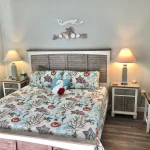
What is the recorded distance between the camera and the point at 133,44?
3.19 m

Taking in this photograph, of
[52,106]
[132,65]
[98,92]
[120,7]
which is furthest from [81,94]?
[120,7]

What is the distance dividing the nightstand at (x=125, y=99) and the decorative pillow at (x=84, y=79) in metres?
0.35

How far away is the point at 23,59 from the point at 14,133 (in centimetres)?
237

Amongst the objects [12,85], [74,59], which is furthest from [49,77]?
[12,85]

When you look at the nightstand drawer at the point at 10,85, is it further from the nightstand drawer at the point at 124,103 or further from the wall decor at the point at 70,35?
the nightstand drawer at the point at 124,103

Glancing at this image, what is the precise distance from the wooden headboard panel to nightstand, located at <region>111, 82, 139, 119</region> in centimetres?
39

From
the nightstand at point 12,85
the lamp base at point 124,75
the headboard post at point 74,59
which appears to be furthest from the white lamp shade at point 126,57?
the nightstand at point 12,85

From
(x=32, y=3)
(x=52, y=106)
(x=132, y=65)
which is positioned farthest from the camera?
(x=32, y=3)

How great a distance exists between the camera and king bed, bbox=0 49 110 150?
5.60 ft

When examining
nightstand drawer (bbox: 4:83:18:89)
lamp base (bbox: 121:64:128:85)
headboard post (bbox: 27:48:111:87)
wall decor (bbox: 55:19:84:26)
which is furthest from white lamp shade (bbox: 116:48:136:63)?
nightstand drawer (bbox: 4:83:18:89)

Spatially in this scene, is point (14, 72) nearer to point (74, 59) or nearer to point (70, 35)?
point (74, 59)

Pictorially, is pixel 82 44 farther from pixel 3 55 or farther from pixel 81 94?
pixel 3 55

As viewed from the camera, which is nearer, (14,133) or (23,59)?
(14,133)

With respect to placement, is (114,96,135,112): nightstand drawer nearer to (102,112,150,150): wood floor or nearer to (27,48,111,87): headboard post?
(102,112,150,150): wood floor
